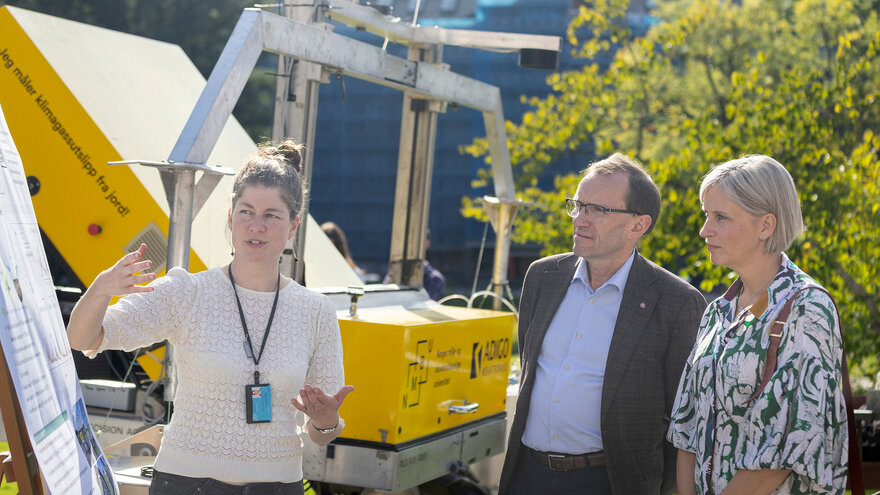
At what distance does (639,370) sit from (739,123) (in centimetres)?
756

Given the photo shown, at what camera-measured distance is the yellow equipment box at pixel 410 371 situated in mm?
4141

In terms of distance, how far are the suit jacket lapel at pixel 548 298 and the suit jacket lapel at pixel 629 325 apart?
24cm

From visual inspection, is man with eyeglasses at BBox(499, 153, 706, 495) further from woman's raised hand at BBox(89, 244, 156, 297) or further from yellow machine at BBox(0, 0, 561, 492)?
woman's raised hand at BBox(89, 244, 156, 297)

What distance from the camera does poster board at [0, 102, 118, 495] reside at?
206 centimetres

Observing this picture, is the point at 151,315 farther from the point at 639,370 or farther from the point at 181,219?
the point at 639,370

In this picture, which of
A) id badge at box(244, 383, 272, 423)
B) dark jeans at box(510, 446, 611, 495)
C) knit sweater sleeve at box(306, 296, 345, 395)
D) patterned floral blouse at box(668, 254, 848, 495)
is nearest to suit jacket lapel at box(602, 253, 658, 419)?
dark jeans at box(510, 446, 611, 495)

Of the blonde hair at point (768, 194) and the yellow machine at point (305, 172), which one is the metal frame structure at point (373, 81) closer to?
the yellow machine at point (305, 172)

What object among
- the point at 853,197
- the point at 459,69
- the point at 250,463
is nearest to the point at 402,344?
the point at 250,463

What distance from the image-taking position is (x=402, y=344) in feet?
13.5

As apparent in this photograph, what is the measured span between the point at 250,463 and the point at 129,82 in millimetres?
3453

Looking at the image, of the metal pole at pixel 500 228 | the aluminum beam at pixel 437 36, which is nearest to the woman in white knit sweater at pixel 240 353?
the aluminum beam at pixel 437 36

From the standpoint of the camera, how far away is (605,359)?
3367 millimetres

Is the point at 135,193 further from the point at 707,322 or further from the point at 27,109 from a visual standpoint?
the point at 707,322

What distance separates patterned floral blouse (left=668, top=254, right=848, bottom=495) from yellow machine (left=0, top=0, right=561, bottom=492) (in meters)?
1.63
